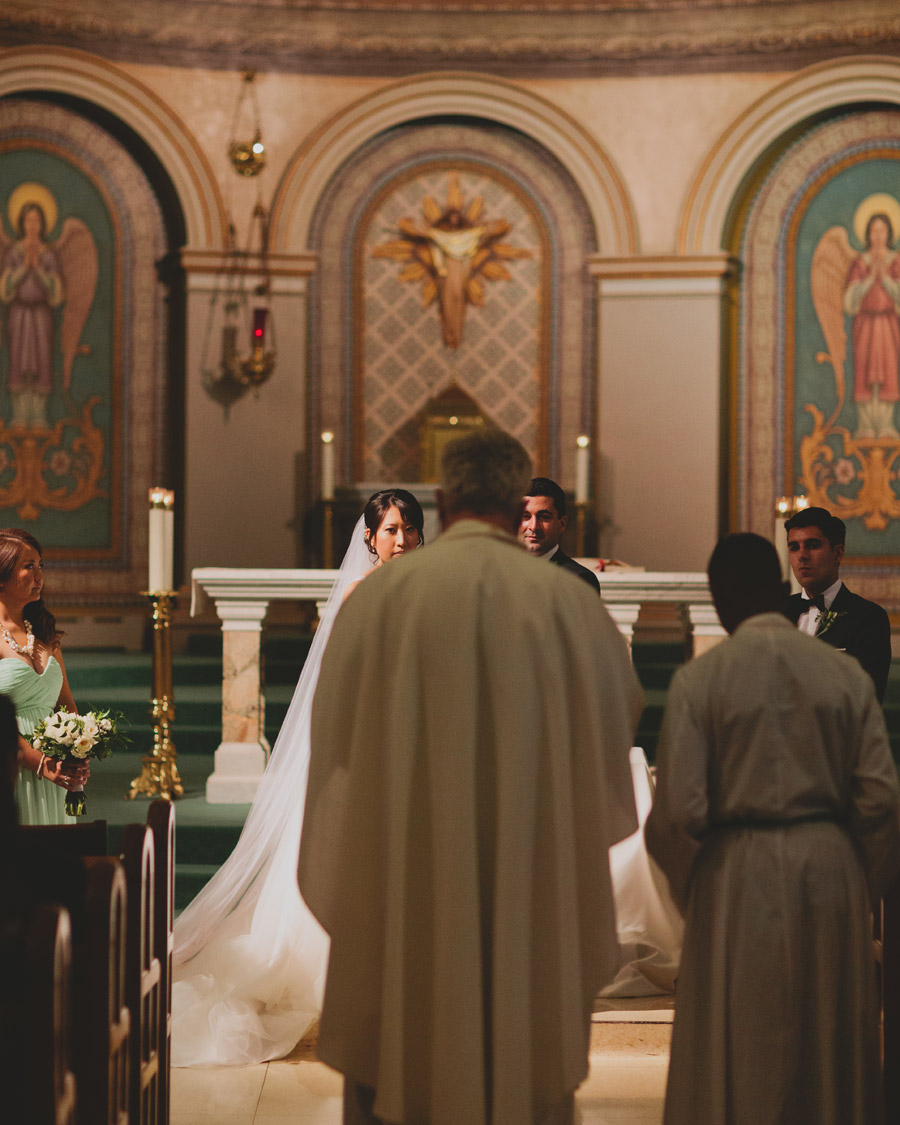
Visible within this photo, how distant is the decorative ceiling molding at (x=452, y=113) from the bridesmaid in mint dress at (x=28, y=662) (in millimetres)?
5305

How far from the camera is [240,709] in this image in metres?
5.52

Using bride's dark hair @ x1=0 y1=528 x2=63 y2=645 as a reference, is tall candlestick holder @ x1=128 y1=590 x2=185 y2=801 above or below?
below

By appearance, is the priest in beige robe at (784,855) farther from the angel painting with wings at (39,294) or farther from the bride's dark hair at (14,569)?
the angel painting with wings at (39,294)

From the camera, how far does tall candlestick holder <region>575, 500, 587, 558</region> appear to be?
344 inches

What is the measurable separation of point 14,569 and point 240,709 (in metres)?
1.54

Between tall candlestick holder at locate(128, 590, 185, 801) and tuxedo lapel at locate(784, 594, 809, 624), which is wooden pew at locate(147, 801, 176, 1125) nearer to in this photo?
tuxedo lapel at locate(784, 594, 809, 624)

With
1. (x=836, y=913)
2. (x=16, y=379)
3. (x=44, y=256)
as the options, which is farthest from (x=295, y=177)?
(x=836, y=913)

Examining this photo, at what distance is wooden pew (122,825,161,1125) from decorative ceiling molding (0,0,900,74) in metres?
7.35

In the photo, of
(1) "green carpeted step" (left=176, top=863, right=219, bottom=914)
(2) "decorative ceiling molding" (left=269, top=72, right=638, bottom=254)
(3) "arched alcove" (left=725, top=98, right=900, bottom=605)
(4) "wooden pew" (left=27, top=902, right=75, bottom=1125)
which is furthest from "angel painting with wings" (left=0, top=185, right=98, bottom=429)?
(4) "wooden pew" (left=27, top=902, right=75, bottom=1125)

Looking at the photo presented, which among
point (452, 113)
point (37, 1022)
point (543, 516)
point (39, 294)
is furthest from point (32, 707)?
point (452, 113)

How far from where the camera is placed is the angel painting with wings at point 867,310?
9.15 metres

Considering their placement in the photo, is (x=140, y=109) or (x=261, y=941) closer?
(x=261, y=941)

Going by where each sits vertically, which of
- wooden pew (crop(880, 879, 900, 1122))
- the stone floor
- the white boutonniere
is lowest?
the stone floor

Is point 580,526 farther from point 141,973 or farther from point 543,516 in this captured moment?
point 141,973
